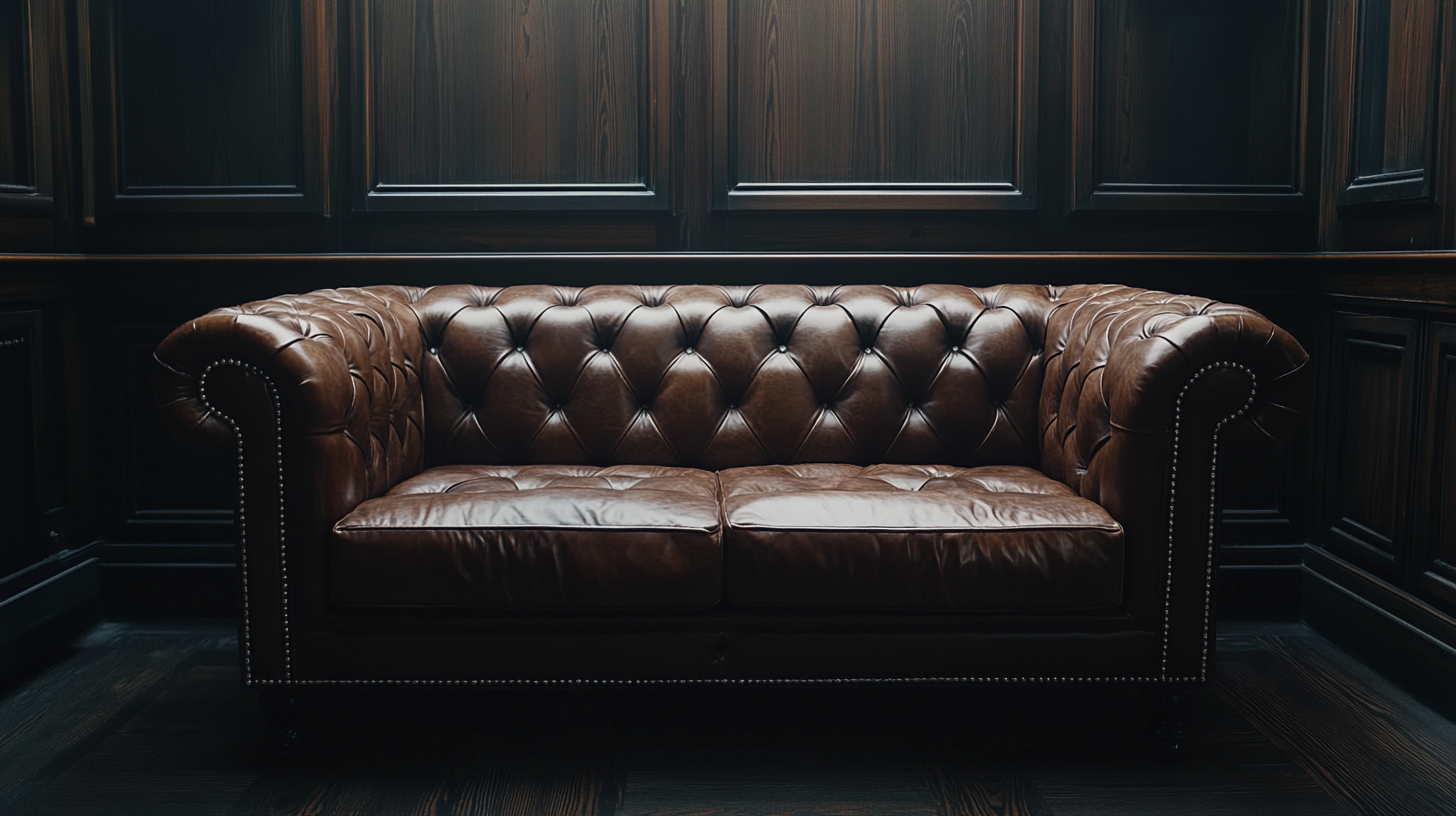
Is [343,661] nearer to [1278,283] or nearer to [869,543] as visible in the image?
[869,543]

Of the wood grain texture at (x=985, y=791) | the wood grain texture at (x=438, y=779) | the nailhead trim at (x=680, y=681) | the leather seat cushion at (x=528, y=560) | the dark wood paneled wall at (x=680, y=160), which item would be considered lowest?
the wood grain texture at (x=985, y=791)

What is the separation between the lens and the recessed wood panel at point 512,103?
8.82 ft

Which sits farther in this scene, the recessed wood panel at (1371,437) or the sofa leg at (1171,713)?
the recessed wood panel at (1371,437)

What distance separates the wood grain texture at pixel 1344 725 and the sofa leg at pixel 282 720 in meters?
1.79

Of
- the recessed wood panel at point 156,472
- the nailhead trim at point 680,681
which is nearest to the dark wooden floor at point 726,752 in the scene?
the nailhead trim at point 680,681

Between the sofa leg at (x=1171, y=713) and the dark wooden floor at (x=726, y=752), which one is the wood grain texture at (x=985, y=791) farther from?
the sofa leg at (x=1171, y=713)

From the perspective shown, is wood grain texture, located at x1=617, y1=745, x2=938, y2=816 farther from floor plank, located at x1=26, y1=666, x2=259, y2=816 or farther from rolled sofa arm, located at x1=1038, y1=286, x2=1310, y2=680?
floor plank, located at x1=26, y1=666, x2=259, y2=816

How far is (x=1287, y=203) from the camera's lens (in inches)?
106

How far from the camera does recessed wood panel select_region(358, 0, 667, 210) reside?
269 cm

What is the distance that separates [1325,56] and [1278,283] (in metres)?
0.59

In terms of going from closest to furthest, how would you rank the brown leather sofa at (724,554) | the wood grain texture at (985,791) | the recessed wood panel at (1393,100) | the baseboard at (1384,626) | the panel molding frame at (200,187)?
the wood grain texture at (985,791), the brown leather sofa at (724,554), the baseboard at (1384,626), the recessed wood panel at (1393,100), the panel molding frame at (200,187)

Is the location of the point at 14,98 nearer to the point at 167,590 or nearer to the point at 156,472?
the point at 156,472

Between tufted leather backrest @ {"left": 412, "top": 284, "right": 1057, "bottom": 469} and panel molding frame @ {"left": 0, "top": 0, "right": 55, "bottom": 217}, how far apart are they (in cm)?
96

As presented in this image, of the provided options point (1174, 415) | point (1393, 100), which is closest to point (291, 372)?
point (1174, 415)
